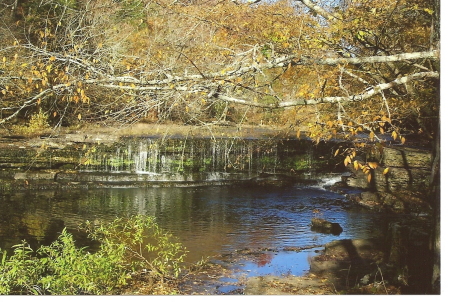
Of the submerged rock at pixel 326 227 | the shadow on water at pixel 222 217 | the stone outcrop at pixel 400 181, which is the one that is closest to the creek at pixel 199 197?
the shadow on water at pixel 222 217

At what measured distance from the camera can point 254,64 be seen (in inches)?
156

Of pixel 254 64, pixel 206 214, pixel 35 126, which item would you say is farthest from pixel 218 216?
pixel 35 126

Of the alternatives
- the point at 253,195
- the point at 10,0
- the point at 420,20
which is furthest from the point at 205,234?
the point at 10,0

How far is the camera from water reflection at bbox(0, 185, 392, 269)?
8.59 metres

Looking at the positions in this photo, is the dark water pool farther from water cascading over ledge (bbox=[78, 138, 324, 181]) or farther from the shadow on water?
water cascading over ledge (bbox=[78, 138, 324, 181])

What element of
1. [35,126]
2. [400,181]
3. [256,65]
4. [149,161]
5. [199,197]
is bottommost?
[199,197]

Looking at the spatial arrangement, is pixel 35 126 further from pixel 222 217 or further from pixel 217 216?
pixel 222 217

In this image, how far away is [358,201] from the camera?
12.0m

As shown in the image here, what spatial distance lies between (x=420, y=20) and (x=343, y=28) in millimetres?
1397

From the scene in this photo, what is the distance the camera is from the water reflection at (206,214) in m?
8.59

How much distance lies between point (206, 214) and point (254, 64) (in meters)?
7.04

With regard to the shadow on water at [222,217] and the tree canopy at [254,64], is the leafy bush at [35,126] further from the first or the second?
the tree canopy at [254,64]

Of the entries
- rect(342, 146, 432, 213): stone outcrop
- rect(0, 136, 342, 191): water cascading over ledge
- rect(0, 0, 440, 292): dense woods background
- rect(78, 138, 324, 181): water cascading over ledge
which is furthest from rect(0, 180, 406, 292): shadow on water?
rect(0, 0, 440, 292): dense woods background

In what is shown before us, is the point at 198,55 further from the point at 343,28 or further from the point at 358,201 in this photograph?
the point at 358,201
